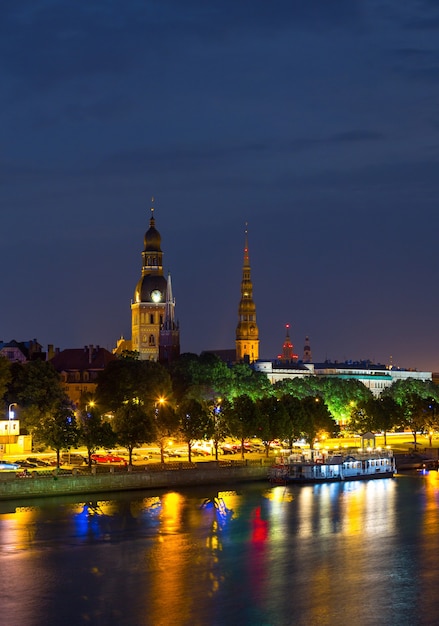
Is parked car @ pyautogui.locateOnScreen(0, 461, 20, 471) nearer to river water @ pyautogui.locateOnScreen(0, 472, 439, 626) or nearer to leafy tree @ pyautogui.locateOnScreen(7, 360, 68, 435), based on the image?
river water @ pyautogui.locateOnScreen(0, 472, 439, 626)

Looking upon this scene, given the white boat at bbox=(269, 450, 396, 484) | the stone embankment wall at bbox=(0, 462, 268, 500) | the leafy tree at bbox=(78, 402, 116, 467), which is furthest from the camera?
the white boat at bbox=(269, 450, 396, 484)

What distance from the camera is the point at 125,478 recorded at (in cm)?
9238

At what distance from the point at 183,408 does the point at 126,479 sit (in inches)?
879

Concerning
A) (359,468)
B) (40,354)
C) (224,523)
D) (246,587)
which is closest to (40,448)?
(359,468)

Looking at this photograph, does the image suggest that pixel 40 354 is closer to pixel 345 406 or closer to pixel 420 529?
pixel 345 406

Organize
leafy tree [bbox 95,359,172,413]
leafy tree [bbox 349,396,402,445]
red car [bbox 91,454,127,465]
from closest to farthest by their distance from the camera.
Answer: red car [bbox 91,454,127,465] → leafy tree [bbox 95,359,172,413] → leafy tree [bbox 349,396,402,445]

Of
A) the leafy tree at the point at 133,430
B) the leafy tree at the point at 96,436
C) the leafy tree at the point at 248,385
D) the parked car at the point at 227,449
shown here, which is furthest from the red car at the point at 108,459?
the leafy tree at the point at 248,385

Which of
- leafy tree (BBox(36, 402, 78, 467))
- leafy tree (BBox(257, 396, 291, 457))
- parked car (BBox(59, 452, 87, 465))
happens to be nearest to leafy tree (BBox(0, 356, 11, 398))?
parked car (BBox(59, 452, 87, 465))

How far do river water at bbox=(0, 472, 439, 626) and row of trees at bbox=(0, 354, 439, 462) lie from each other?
1260 centimetres

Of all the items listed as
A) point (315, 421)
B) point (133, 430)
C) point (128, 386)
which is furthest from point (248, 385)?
point (133, 430)

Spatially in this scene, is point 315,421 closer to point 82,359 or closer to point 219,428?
point 219,428

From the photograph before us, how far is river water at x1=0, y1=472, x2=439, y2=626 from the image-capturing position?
187 feet

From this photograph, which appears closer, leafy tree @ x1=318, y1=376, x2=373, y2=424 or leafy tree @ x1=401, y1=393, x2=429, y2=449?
leafy tree @ x1=401, y1=393, x2=429, y2=449

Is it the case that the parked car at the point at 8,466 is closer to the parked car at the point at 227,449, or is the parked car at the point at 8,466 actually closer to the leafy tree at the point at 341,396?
the parked car at the point at 227,449
